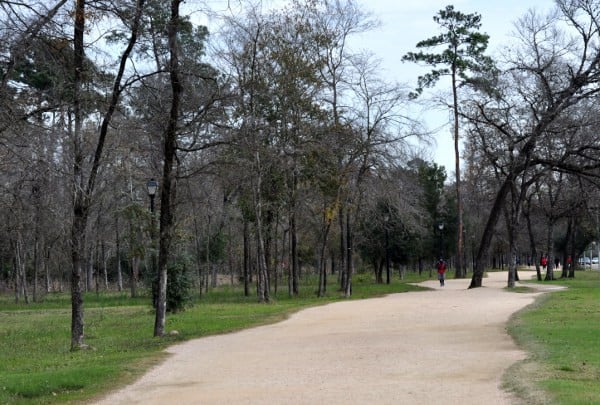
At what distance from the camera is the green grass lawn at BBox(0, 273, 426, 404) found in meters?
9.69

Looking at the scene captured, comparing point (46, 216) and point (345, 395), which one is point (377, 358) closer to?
point (345, 395)

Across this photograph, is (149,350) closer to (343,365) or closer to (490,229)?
(343,365)

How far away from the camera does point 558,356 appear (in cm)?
1084

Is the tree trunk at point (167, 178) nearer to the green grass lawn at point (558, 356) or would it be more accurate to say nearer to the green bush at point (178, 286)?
the green bush at point (178, 286)

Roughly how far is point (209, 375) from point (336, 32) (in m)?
25.6

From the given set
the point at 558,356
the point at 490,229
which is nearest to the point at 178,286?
the point at 558,356

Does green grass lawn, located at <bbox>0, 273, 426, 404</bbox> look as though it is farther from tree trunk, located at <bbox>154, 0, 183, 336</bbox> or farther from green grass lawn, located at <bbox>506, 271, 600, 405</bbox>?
green grass lawn, located at <bbox>506, 271, 600, 405</bbox>

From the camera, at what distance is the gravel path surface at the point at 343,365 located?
861 cm

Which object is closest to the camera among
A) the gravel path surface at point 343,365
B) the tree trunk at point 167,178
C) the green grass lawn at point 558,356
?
the green grass lawn at point 558,356

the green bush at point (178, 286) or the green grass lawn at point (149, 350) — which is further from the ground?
the green bush at point (178, 286)

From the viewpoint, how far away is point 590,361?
33.6ft

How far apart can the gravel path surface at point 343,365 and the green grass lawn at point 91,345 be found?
0.63 meters

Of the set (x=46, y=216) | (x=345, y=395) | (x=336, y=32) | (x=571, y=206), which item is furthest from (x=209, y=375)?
(x=571, y=206)

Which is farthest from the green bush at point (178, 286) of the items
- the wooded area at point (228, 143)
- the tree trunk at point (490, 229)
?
the tree trunk at point (490, 229)
